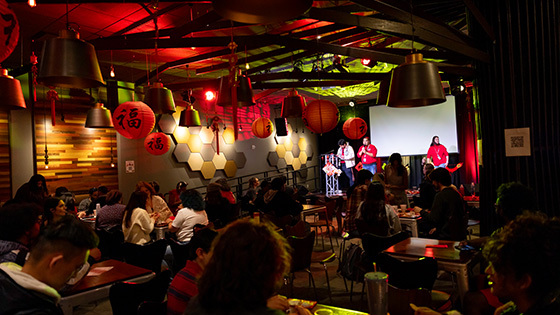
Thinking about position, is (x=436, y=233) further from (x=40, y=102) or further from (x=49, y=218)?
(x=40, y=102)

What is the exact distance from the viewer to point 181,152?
10273 millimetres

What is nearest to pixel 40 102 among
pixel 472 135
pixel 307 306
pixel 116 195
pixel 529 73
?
pixel 116 195

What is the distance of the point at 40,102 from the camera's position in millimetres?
7906

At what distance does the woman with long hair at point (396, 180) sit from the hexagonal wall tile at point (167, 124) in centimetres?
570

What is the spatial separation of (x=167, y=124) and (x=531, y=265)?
365 inches

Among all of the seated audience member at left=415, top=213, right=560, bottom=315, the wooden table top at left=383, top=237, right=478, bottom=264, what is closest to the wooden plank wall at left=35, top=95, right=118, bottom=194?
the wooden table top at left=383, top=237, right=478, bottom=264

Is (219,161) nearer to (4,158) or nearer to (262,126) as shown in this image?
(262,126)

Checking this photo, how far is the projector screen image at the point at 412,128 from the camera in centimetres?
1220

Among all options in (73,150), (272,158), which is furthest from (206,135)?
(73,150)

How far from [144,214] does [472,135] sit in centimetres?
1021

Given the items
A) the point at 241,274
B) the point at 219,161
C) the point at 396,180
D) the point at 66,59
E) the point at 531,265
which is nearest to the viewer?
the point at 241,274

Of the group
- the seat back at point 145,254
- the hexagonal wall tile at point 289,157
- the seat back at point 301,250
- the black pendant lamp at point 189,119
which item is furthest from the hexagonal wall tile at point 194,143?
the seat back at point 301,250

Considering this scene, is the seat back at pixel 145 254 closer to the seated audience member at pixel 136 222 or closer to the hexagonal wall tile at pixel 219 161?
the seated audience member at pixel 136 222

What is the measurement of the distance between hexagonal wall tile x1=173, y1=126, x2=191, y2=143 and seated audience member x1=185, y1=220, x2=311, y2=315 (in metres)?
9.03
